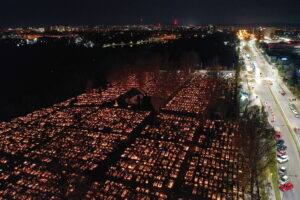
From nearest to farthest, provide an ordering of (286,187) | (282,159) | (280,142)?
(286,187) → (282,159) → (280,142)

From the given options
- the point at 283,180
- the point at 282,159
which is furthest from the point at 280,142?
the point at 283,180

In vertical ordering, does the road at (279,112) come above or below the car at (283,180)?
above

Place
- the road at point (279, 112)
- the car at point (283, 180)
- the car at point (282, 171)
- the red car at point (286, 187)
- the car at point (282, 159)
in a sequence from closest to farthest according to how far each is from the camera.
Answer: the red car at point (286, 187) → the car at point (283, 180) → the road at point (279, 112) → the car at point (282, 171) → the car at point (282, 159)

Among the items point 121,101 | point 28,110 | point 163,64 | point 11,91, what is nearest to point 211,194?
point 121,101

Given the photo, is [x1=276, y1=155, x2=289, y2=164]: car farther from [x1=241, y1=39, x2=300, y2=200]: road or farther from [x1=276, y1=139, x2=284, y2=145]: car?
[x1=276, y1=139, x2=284, y2=145]: car

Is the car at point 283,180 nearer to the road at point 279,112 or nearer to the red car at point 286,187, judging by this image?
the red car at point 286,187

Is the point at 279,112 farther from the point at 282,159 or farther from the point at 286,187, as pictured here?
the point at 286,187

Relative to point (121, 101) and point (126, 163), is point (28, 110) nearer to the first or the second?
point (121, 101)

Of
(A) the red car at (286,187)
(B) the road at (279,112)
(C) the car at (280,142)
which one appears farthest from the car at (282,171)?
(C) the car at (280,142)
